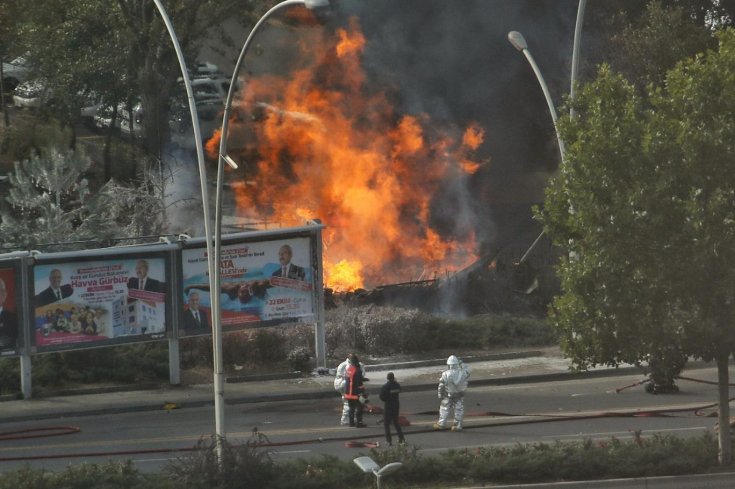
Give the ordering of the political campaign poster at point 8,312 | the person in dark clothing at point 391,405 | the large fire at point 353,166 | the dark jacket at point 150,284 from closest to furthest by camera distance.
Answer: the person in dark clothing at point 391,405, the political campaign poster at point 8,312, the dark jacket at point 150,284, the large fire at point 353,166

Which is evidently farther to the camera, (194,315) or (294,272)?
(294,272)

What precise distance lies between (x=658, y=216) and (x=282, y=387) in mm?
10834

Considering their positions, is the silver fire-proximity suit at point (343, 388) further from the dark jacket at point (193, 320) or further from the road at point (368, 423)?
the dark jacket at point (193, 320)

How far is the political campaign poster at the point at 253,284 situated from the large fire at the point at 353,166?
7.39 m

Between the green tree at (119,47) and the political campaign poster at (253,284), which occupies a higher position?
the green tree at (119,47)

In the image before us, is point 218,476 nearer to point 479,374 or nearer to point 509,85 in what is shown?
point 479,374

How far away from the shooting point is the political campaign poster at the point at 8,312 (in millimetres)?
23312

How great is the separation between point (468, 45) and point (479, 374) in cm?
1474

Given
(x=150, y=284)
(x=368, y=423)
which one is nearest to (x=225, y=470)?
(x=368, y=423)

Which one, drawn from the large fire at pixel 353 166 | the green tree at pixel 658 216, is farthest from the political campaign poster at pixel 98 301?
the green tree at pixel 658 216

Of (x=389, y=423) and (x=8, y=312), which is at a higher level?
(x=8, y=312)

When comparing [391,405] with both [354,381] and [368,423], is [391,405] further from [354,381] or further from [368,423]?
[368,423]

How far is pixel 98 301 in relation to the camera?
24.2 meters

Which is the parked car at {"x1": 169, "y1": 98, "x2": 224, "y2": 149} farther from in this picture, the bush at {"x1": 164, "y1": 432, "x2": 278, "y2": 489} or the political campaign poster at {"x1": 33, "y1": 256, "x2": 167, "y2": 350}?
the bush at {"x1": 164, "y1": 432, "x2": 278, "y2": 489}
